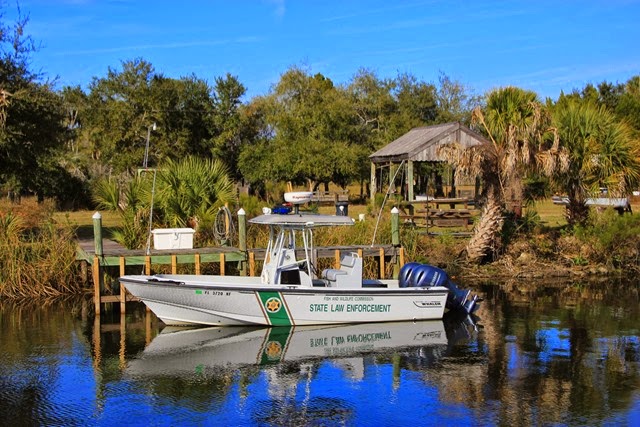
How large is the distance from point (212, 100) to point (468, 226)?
33.5 metres

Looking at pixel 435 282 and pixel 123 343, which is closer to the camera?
pixel 123 343

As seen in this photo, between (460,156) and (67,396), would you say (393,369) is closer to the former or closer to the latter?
(67,396)

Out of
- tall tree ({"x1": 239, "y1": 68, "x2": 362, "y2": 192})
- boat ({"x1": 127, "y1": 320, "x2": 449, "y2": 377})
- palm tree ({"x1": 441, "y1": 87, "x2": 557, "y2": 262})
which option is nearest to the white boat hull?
boat ({"x1": 127, "y1": 320, "x2": 449, "y2": 377})

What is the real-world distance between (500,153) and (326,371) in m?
11.2

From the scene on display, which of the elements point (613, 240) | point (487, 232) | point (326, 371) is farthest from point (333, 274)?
point (613, 240)

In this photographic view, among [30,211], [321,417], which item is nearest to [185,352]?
[321,417]

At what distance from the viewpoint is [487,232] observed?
2295 cm

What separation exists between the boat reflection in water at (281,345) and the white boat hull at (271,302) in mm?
215

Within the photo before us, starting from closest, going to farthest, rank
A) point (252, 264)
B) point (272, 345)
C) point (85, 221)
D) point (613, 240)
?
point (272, 345)
point (252, 264)
point (613, 240)
point (85, 221)

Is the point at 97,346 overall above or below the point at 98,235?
below

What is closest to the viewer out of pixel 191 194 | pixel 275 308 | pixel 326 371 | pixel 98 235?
pixel 326 371

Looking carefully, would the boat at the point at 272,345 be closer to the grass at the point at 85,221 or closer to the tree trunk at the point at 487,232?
the tree trunk at the point at 487,232

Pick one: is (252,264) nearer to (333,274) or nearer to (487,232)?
(333,274)

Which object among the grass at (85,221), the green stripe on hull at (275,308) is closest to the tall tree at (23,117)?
the grass at (85,221)
